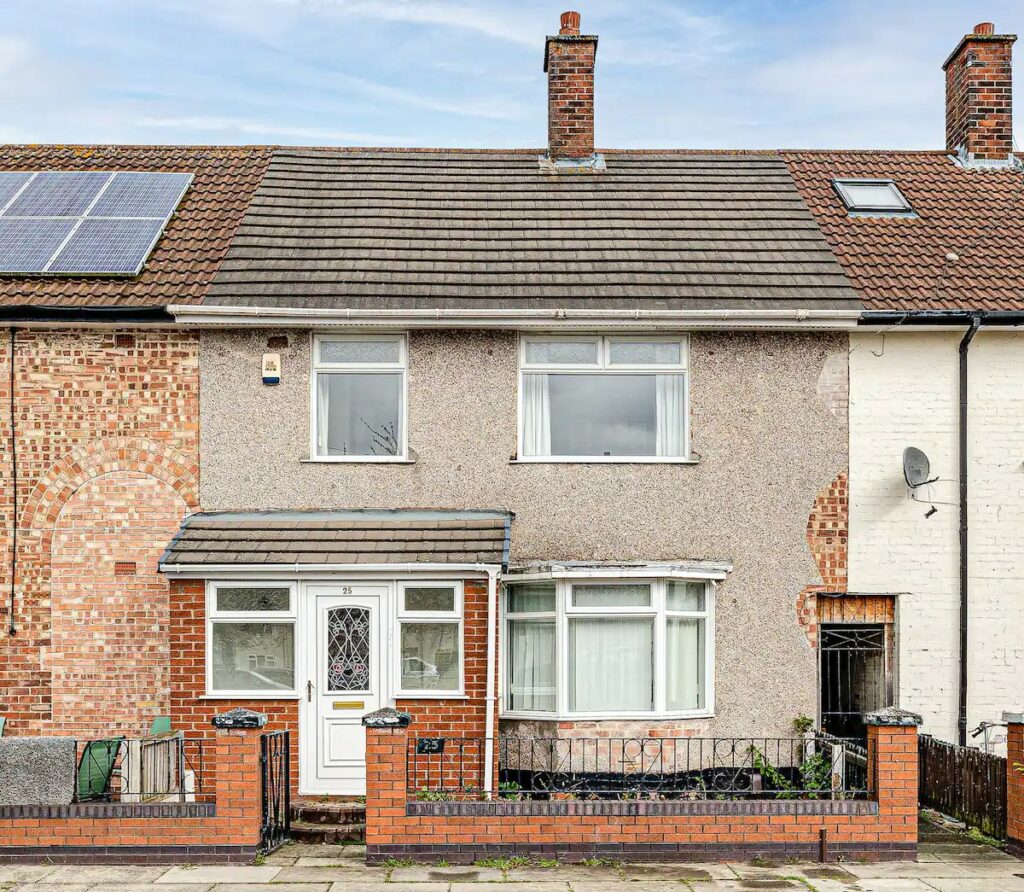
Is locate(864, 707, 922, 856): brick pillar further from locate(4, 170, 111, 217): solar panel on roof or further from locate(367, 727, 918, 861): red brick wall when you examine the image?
locate(4, 170, 111, 217): solar panel on roof

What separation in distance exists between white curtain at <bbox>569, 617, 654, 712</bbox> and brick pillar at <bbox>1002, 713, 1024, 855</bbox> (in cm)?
345

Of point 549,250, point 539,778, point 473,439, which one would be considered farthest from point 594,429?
point 539,778

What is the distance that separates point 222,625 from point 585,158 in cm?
808

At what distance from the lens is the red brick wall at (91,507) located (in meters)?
11.9

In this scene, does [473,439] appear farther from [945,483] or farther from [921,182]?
[921,182]

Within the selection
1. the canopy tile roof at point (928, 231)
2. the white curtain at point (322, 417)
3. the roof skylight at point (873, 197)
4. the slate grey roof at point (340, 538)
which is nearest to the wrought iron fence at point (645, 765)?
the slate grey roof at point (340, 538)

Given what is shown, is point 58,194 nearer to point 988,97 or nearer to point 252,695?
point 252,695

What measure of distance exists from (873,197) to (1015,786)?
8.33 meters

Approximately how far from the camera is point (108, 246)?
13.2 meters

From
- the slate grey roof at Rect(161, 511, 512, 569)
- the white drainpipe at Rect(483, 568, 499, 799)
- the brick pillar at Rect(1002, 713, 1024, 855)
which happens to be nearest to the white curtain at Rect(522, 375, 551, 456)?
the slate grey roof at Rect(161, 511, 512, 569)

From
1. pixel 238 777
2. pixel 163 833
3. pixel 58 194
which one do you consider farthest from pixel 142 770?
pixel 58 194

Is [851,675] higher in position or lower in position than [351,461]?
lower

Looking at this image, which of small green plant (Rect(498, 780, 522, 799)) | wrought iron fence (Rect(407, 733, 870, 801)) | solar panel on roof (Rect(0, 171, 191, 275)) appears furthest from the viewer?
solar panel on roof (Rect(0, 171, 191, 275))

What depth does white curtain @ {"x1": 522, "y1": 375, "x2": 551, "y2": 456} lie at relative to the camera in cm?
1248
